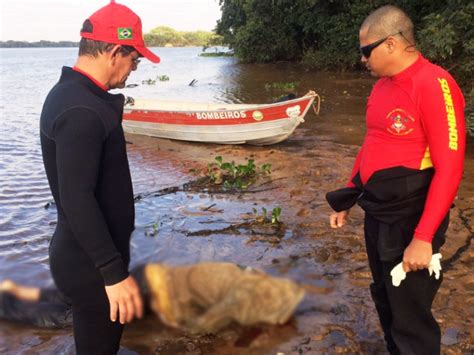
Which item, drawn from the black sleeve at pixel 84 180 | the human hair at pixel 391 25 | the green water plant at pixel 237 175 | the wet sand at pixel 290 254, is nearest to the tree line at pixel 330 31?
the wet sand at pixel 290 254

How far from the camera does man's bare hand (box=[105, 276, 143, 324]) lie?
1.89m

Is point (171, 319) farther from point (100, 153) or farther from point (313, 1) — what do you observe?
point (313, 1)

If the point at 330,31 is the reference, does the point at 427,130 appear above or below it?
below

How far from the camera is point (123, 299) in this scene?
75.0 inches

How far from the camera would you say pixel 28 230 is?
6.44 meters

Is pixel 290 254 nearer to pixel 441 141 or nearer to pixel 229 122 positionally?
pixel 441 141

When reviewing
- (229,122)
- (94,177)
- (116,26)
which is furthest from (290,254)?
(229,122)

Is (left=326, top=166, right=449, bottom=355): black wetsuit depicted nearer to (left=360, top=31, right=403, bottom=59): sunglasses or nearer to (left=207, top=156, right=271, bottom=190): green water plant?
(left=360, top=31, right=403, bottom=59): sunglasses

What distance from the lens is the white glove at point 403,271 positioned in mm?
2170

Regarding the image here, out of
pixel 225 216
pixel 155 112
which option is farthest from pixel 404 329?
pixel 155 112

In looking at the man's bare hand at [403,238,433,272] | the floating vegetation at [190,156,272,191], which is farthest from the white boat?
the man's bare hand at [403,238,433,272]

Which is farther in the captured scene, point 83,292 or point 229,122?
point 229,122

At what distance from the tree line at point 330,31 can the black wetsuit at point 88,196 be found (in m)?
8.61

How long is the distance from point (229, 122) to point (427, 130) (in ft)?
28.0
